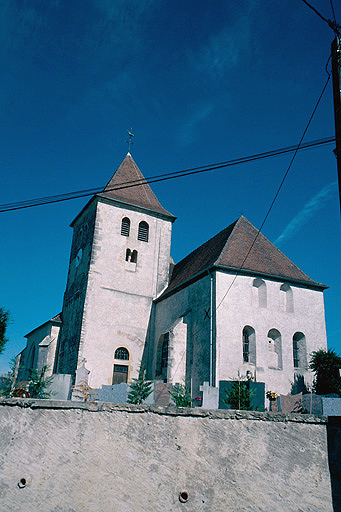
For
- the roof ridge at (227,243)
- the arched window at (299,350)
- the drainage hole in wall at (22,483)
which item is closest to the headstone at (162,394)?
the roof ridge at (227,243)

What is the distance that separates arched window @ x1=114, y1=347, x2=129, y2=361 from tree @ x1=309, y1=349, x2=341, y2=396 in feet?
33.5

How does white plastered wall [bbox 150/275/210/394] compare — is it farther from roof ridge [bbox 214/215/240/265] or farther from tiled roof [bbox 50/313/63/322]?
tiled roof [bbox 50/313/63/322]

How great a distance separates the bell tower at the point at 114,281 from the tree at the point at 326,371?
9973 millimetres

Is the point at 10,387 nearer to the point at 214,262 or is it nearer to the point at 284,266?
the point at 214,262

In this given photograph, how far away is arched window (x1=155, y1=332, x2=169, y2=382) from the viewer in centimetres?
2214

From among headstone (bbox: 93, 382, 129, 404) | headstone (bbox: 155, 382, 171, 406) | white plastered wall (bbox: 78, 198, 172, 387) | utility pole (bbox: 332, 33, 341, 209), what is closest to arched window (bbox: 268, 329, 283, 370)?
headstone (bbox: 155, 382, 171, 406)

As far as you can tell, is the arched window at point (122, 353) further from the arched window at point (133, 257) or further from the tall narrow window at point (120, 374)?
the arched window at point (133, 257)

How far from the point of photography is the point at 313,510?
535 centimetres

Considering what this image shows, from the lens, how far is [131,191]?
1164 inches

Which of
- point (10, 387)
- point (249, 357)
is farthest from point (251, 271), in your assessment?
point (10, 387)

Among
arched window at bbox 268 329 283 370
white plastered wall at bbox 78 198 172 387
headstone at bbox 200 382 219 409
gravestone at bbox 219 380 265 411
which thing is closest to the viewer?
headstone at bbox 200 382 219 409

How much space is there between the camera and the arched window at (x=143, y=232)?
28.0 m

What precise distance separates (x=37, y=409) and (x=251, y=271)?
16.7 metres

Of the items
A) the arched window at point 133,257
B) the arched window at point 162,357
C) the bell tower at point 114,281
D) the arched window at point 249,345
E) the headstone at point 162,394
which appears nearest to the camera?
the headstone at point 162,394
